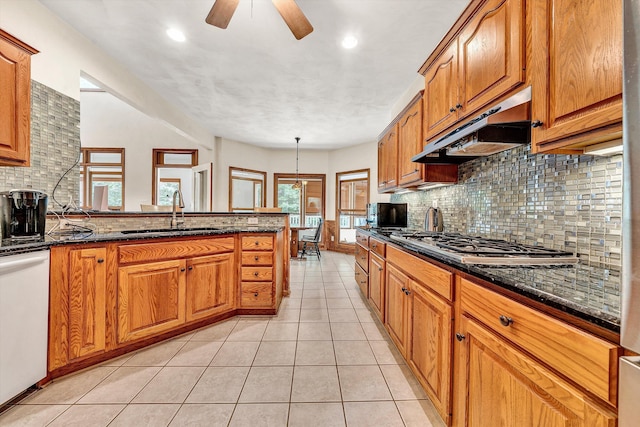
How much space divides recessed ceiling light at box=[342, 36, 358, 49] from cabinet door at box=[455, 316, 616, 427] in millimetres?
2570

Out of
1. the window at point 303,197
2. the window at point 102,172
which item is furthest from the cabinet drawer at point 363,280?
the window at point 102,172

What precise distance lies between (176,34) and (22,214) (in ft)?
6.49

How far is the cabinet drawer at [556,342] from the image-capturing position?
1.79ft

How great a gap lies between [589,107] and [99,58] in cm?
394

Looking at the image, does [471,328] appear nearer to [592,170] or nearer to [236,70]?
[592,170]

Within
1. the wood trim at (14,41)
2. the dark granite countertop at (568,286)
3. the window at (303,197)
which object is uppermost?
the wood trim at (14,41)

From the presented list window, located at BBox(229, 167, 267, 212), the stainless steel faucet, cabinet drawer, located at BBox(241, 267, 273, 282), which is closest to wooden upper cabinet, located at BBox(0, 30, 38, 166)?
the stainless steel faucet

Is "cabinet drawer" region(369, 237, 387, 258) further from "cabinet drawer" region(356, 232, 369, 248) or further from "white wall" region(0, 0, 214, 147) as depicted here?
"white wall" region(0, 0, 214, 147)

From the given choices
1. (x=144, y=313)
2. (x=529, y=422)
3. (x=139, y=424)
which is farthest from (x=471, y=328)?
(x=144, y=313)

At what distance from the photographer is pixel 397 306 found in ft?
6.04

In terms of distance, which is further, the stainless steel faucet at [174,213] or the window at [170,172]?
the window at [170,172]

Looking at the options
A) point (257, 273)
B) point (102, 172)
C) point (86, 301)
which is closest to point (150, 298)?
point (86, 301)

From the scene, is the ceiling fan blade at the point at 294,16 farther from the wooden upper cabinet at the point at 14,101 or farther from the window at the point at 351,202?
the window at the point at 351,202

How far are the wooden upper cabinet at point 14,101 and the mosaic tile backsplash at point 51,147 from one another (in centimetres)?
41
